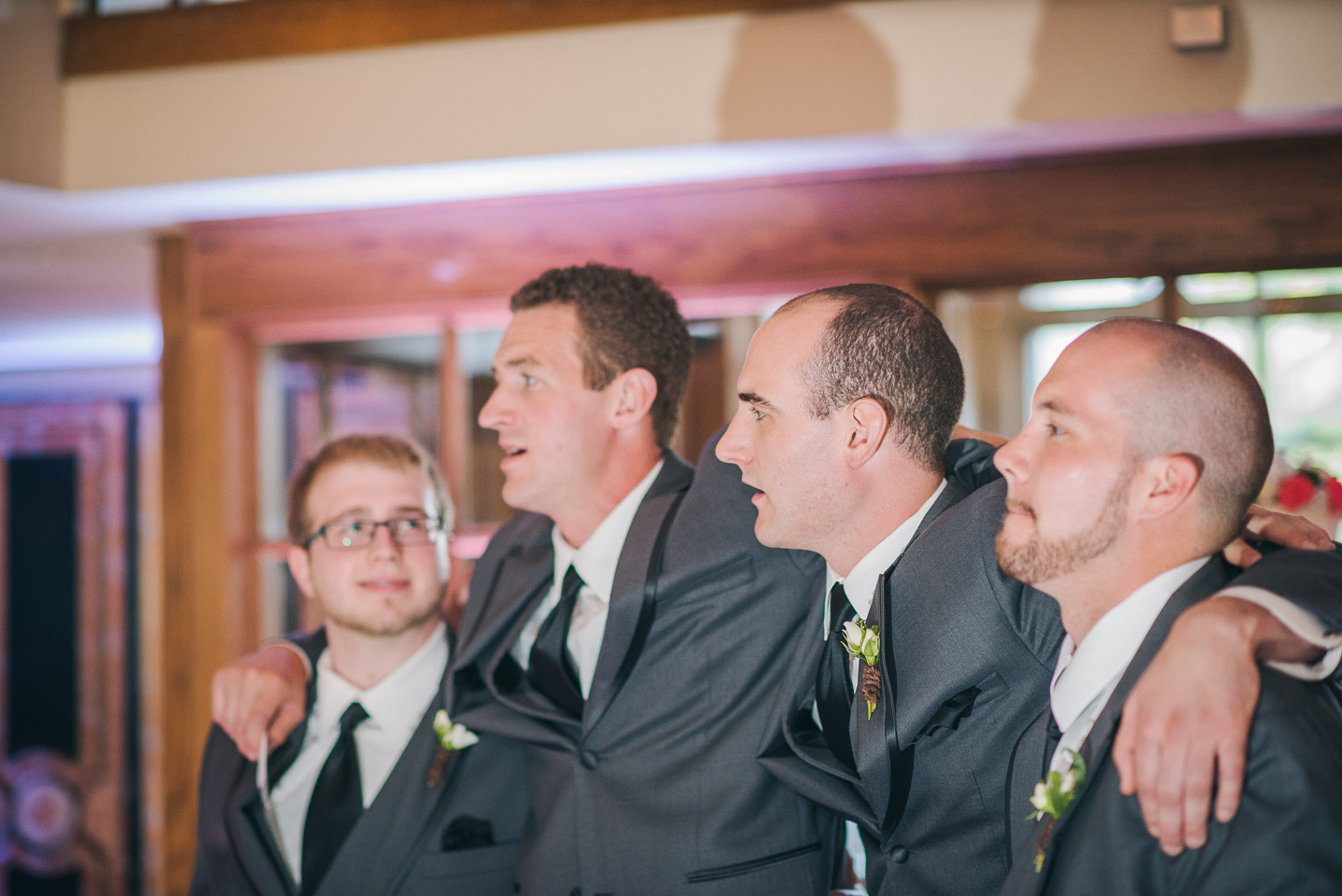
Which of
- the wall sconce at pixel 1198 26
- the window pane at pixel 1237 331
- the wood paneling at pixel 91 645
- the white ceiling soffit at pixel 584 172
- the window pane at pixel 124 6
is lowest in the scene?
the wood paneling at pixel 91 645

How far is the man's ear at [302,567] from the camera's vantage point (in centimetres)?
228

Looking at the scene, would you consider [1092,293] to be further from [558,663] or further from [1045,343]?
[558,663]

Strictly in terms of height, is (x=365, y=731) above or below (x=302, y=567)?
below

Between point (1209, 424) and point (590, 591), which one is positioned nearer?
point (1209, 424)

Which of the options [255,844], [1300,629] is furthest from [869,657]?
[255,844]

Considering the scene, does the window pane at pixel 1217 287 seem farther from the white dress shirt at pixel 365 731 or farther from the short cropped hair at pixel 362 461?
the white dress shirt at pixel 365 731

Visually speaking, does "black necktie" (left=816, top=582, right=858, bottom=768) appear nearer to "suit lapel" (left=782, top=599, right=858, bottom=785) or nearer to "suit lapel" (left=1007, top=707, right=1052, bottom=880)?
"suit lapel" (left=782, top=599, right=858, bottom=785)

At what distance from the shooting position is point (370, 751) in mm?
2092

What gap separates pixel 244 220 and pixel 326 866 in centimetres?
296

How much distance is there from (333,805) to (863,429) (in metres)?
1.22

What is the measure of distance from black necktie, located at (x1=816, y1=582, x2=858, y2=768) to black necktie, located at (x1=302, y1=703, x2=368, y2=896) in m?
0.92

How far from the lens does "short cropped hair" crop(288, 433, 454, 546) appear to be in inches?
90.0

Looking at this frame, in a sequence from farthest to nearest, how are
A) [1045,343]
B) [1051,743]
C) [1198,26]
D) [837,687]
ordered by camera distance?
[1045,343] < [1198,26] < [837,687] < [1051,743]

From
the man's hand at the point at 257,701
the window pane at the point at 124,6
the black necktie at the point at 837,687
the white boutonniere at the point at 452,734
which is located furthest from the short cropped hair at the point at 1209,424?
the window pane at the point at 124,6
